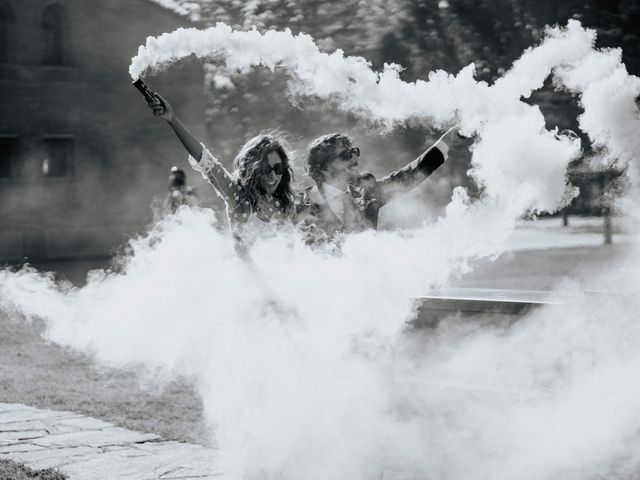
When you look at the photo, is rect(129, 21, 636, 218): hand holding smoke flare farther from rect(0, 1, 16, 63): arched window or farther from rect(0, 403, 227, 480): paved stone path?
rect(0, 1, 16, 63): arched window

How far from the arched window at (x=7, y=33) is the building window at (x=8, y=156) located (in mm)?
2015

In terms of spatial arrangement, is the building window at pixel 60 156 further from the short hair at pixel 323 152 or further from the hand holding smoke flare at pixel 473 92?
the short hair at pixel 323 152

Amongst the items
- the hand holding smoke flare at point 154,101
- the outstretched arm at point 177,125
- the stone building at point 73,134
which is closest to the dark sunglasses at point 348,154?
the outstretched arm at point 177,125

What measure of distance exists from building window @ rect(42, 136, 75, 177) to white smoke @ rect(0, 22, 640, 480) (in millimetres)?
18473

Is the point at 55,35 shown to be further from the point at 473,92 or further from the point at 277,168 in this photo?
the point at 277,168

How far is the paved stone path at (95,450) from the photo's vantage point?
200 inches

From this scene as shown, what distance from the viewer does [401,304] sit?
4895 millimetres

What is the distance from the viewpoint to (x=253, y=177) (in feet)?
14.9

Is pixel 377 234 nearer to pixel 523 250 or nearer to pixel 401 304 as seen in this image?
pixel 401 304

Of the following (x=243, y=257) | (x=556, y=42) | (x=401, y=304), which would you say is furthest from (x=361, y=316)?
(x=556, y=42)

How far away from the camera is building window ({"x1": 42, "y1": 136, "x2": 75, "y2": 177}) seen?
77.0ft

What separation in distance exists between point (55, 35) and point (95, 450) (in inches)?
729

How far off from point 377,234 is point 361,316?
18.3 inches

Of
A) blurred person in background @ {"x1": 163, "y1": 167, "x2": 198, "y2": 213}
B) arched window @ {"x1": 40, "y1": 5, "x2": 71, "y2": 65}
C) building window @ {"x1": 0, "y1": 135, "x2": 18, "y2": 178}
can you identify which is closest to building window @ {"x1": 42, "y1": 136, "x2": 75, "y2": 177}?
building window @ {"x1": 0, "y1": 135, "x2": 18, "y2": 178}
